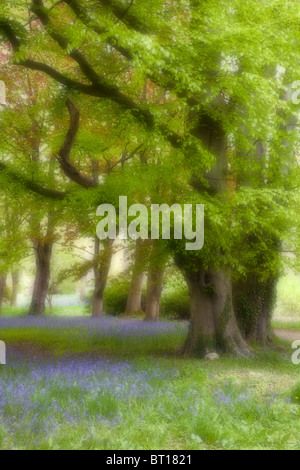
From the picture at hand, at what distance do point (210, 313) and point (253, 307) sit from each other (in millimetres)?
2767

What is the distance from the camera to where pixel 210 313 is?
12.2 meters

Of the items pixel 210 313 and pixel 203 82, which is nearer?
pixel 203 82

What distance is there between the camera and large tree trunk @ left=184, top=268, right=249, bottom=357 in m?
12.0

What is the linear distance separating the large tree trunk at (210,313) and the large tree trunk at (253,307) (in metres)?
2.01

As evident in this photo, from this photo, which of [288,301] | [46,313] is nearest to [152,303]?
[46,313]

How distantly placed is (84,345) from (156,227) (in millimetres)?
5968

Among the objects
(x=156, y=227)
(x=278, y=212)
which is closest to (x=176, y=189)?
(x=156, y=227)

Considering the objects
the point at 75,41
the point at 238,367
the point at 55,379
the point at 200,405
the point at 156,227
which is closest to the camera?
the point at 200,405

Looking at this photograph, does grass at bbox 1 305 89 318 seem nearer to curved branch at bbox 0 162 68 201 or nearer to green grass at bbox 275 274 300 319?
green grass at bbox 275 274 300 319

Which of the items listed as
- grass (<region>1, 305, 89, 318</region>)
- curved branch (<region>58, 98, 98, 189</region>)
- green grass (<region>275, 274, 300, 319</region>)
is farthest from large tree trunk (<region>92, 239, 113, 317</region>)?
green grass (<region>275, 274, 300, 319</region>)

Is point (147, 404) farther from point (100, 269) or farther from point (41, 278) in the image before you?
point (41, 278)

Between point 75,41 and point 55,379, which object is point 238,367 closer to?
point 55,379

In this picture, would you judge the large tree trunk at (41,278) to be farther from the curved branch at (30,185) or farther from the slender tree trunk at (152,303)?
the curved branch at (30,185)

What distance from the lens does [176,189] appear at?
10641 mm
